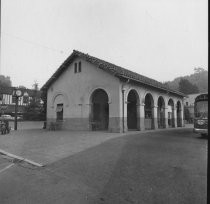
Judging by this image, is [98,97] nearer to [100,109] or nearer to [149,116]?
[100,109]

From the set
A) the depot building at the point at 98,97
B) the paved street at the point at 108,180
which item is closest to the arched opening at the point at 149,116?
the depot building at the point at 98,97

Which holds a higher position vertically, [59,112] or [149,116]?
[59,112]

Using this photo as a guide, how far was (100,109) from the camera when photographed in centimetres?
2242

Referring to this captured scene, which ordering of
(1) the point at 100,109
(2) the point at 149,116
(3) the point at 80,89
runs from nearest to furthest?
1. (3) the point at 80,89
2. (1) the point at 100,109
3. (2) the point at 149,116

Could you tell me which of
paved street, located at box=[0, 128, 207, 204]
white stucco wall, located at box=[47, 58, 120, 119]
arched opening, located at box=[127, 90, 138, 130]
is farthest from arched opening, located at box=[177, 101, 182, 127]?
paved street, located at box=[0, 128, 207, 204]

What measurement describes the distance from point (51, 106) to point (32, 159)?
A: 17129 millimetres

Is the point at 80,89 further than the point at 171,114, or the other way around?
the point at 171,114

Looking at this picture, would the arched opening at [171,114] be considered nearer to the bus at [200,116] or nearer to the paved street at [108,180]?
the bus at [200,116]

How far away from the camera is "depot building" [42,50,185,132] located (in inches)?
750

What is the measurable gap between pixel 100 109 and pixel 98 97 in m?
1.23

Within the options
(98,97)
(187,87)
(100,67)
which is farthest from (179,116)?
(187,87)

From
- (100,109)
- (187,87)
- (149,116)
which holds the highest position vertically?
(187,87)

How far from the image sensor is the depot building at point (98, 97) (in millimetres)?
19047

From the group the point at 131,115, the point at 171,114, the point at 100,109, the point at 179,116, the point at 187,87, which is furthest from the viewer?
the point at 187,87
